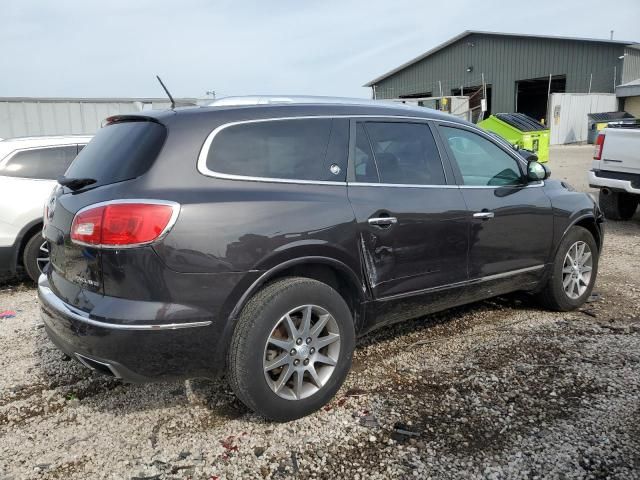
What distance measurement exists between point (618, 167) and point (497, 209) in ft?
16.9

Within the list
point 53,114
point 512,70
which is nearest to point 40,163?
point 53,114

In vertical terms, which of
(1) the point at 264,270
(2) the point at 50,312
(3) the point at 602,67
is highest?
(3) the point at 602,67

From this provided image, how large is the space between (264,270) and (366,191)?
859mm

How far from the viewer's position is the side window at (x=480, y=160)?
3865 mm

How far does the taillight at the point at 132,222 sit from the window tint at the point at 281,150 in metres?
→ 0.37

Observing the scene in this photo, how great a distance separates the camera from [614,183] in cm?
796

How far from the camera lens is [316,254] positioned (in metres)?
2.92

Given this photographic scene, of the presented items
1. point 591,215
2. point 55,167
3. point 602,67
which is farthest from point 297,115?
point 602,67

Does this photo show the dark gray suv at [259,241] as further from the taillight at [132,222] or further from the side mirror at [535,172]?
the side mirror at [535,172]

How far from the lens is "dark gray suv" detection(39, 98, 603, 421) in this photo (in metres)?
2.54

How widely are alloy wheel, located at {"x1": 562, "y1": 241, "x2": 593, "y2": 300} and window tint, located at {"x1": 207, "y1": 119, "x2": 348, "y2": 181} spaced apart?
2510 millimetres

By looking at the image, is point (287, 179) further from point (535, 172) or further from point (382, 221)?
point (535, 172)

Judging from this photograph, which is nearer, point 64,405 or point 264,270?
point 264,270

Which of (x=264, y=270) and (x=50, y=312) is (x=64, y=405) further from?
(x=264, y=270)
